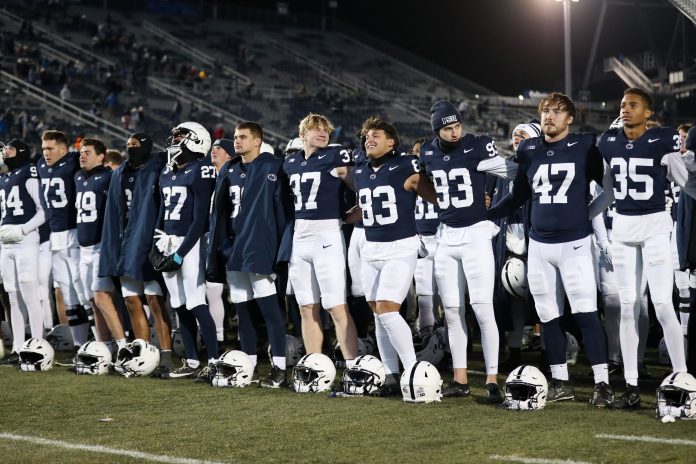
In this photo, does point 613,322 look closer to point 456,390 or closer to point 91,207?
point 456,390

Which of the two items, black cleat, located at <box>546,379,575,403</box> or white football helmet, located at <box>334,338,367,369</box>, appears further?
white football helmet, located at <box>334,338,367,369</box>

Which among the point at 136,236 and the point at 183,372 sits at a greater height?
the point at 136,236

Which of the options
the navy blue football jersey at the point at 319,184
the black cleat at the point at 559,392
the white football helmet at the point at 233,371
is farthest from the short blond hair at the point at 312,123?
the black cleat at the point at 559,392

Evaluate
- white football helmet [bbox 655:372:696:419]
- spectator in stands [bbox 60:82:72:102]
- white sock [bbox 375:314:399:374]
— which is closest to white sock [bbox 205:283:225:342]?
white sock [bbox 375:314:399:374]

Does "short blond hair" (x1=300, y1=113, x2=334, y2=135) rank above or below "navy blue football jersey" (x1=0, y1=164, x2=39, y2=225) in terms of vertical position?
above

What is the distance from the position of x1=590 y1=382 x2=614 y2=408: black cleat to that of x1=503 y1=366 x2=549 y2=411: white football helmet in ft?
1.17

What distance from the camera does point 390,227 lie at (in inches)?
296

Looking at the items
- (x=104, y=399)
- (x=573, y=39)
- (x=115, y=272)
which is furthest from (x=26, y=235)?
(x=573, y=39)

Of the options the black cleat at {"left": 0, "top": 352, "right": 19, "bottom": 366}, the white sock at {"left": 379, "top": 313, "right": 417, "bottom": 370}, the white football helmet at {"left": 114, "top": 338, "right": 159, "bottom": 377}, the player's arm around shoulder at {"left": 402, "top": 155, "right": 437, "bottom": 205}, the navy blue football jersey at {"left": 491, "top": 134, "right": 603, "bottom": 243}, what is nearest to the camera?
the navy blue football jersey at {"left": 491, "top": 134, "right": 603, "bottom": 243}

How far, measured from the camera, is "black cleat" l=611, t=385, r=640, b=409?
21.9 feet

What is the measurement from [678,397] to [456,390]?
175 cm

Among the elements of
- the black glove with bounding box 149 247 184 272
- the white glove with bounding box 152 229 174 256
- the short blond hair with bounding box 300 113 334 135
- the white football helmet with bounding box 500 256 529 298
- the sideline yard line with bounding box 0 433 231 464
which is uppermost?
the short blond hair with bounding box 300 113 334 135

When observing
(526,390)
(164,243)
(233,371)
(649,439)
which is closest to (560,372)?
(526,390)

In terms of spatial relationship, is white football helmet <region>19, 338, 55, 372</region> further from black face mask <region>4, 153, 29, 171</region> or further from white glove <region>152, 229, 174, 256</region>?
black face mask <region>4, 153, 29, 171</region>
